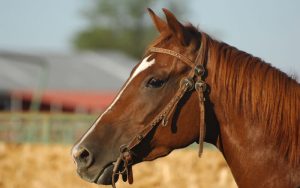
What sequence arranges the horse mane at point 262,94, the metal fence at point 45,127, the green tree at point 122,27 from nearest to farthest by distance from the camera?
1. the horse mane at point 262,94
2. the metal fence at point 45,127
3. the green tree at point 122,27

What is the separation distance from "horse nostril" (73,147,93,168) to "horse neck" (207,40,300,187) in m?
0.77

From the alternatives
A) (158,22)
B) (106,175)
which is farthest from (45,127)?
(106,175)

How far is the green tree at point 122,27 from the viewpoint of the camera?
71.6m

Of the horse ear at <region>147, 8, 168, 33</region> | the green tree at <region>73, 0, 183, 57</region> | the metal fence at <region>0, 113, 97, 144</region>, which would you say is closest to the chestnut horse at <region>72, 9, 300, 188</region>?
the horse ear at <region>147, 8, 168, 33</region>

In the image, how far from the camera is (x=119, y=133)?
370cm

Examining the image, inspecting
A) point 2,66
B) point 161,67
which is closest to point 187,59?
point 161,67

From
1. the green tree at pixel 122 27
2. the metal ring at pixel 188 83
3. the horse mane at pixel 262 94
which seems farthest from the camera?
the green tree at pixel 122 27

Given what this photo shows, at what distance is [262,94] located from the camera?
3.59 meters

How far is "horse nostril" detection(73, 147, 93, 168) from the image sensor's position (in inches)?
142

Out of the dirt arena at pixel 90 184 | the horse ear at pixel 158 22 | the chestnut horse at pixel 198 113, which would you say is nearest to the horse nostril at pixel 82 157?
the chestnut horse at pixel 198 113

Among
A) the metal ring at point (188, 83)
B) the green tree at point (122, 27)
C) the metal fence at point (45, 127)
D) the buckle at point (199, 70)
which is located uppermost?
the buckle at point (199, 70)

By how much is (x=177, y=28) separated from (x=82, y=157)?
92cm

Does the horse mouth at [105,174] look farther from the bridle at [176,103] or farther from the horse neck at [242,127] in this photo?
the horse neck at [242,127]

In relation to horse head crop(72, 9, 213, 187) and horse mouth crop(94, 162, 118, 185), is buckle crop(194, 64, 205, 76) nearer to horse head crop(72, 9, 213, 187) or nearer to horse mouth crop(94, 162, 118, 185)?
horse head crop(72, 9, 213, 187)
